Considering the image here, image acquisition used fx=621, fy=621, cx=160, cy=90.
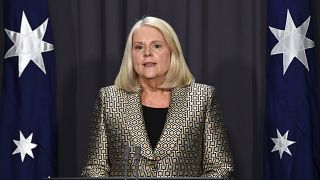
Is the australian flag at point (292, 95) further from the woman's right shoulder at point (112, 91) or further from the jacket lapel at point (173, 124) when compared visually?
the woman's right shoulder at point (112, 91)

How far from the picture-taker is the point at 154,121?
321 cm

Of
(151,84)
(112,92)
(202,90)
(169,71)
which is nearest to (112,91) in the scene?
(112,92)

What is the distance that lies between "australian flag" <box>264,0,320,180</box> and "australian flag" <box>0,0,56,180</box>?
1312 mm

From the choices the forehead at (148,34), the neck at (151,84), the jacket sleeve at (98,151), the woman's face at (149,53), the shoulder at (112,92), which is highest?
the forehead at (148,34)

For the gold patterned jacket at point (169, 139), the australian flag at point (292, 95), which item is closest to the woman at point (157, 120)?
the gold patterned jacket at point (169, 139)

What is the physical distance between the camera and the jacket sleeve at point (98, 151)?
3.14 metres

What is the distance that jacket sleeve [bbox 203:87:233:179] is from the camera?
3.13m

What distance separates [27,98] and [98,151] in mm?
740

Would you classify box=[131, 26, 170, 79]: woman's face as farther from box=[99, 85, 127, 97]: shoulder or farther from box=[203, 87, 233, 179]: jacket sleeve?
box=[203, 87, 233, 179]: jacket sleeve

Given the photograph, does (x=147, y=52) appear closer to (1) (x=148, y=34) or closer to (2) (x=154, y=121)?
(1) (x=148, y=34)

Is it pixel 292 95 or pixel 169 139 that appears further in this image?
pixel 292 95

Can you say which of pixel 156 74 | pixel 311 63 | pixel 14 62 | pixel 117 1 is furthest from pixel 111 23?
pixel 311 63

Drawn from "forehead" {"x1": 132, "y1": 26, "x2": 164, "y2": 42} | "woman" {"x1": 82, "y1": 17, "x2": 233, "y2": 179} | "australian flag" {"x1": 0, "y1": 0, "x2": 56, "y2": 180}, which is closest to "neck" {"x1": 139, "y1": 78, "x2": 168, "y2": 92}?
"woman" {"x1": 82, "y1": 17, "x2": 233, "y2": 179}

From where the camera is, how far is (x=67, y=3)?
4.12m
